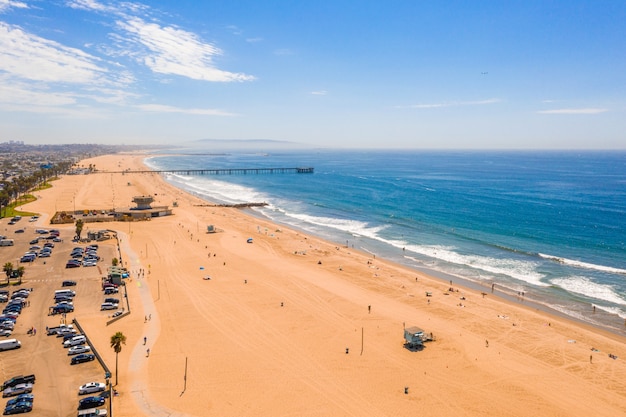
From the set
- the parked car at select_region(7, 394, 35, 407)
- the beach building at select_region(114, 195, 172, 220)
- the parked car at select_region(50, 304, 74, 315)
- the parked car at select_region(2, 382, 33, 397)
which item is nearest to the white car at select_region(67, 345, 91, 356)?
the parked car at select_region(2, 382, 33, 397)

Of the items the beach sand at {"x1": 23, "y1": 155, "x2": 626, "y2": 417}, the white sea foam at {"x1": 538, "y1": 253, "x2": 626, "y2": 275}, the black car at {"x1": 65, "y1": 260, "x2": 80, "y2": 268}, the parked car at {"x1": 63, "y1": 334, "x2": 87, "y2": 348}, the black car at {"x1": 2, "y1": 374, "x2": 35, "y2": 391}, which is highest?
the black car at {"x1": 65, "y1": 260, "x2": 80, "y2": 268}

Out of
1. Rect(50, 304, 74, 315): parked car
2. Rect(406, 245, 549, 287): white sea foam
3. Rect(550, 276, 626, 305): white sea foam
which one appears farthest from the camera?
Rect(406, 245, 549, 287): white sea foam

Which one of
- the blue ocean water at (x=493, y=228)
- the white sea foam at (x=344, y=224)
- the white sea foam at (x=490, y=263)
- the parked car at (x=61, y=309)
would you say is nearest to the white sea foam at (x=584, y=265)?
the blue ocean water at (x=493, y=228)

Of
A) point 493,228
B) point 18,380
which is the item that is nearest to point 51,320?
point 18,380

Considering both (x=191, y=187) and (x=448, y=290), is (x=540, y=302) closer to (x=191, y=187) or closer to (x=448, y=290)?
(x=448, y=290)

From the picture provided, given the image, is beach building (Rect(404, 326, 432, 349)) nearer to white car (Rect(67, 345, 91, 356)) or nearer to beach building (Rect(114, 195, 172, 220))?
white car (Rect(67, 345, 91, 356))

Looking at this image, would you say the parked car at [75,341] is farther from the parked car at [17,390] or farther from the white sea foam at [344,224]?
the white sea foam at [344,224]

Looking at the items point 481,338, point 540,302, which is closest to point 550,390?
point 481,338
